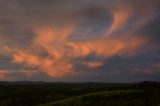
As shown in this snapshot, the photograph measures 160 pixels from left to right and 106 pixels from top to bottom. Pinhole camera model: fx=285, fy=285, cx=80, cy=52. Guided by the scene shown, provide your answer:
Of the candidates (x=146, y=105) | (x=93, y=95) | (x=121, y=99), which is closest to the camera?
(x=146, y=105)

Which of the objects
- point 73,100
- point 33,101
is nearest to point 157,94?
point 73,100

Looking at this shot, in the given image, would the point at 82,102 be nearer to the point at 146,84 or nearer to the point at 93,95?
the point at 93,95

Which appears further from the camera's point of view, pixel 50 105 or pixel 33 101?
pixel 33 101

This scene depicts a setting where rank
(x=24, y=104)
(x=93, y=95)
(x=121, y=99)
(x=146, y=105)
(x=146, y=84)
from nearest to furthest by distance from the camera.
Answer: (x=146, y=105) → (x=121, y=99) → (x=93, y=95) → (x=24, y=104) → (x=146, y=84)

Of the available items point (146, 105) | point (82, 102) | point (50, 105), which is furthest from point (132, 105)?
point (50, 105)

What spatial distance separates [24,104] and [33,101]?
235 centimetres

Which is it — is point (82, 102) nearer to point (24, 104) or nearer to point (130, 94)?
point (130, 94)

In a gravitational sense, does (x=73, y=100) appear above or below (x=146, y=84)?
below

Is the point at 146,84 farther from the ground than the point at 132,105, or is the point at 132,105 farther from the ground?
the point at 146,84

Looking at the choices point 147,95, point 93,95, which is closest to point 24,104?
point 93,95

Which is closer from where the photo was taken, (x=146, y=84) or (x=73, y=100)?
(x=73, y=100)

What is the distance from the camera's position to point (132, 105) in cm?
4900

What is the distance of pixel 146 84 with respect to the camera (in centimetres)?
7462

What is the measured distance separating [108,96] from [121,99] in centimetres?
366
